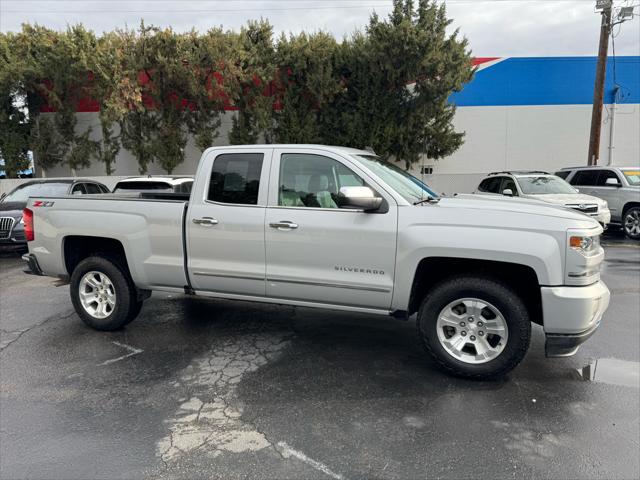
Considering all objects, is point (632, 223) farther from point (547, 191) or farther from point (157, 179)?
point (157, 179)

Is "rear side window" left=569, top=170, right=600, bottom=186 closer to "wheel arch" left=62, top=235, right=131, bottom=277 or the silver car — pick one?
the silver car

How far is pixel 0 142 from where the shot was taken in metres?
19.0

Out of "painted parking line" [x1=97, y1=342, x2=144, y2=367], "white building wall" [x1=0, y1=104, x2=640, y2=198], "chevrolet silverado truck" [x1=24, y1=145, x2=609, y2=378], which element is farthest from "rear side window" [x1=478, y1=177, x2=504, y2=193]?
"painted parking line" [x1=97, y1=342, x2=144, y2=367]

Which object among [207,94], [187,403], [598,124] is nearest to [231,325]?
[187,403]

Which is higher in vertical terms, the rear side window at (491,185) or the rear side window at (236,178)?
the rear side window at (236,178)

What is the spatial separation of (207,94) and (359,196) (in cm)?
1587

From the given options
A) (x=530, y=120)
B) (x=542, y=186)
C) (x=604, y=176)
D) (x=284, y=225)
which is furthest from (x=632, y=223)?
(x=284, y=225)

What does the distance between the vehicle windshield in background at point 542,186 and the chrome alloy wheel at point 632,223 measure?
1901mm

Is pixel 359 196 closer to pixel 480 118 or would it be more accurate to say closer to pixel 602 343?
pixel 602 343

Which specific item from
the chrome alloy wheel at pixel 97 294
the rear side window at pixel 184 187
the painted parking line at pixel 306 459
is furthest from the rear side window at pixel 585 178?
the painted parking line at pixel 306 459

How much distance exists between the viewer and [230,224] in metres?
4.54

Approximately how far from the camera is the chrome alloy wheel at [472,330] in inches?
153

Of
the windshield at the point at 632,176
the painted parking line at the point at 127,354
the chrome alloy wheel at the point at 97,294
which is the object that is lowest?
the painted parking line at the point at 127,354

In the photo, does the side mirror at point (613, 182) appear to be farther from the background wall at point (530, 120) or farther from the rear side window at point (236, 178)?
the rear side window at point (236, 178)
